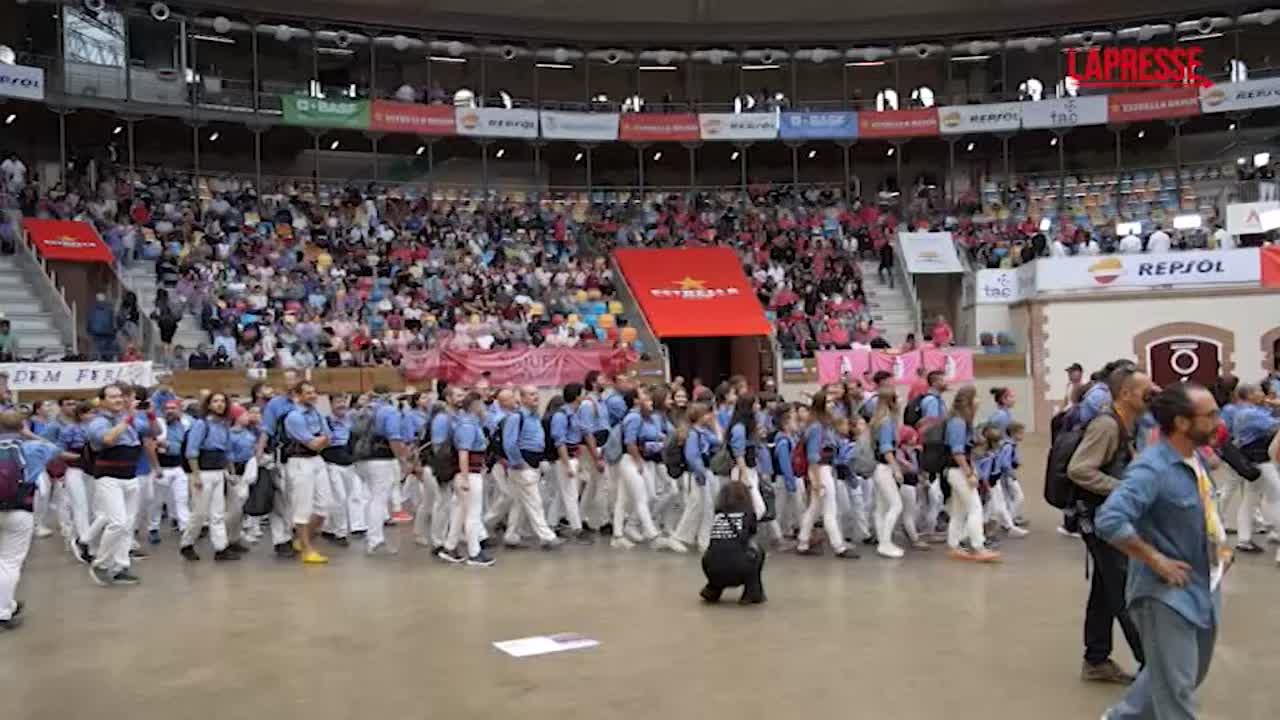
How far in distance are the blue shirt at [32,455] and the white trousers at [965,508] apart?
7.71 meters

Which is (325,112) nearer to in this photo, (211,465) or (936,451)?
(211,465)

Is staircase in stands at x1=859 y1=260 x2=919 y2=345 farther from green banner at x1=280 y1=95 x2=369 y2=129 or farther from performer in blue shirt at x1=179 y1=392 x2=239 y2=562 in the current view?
performer in blue shirt at x1=179 y1=392 x2=239 y2=562

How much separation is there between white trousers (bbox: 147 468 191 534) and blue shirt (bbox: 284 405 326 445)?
1.87 metres

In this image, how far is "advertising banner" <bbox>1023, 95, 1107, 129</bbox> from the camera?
3419 cm

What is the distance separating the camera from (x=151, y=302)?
25438mm

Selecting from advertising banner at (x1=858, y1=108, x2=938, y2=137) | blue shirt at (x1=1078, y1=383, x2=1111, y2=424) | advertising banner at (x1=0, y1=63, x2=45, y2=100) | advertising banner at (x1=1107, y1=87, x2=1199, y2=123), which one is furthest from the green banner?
blue shirt at (x1=1078, y1=383, x2=1111, y2=424)

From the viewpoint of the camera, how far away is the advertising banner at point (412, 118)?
32.5 m

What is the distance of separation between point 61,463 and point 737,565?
7557 millimetres

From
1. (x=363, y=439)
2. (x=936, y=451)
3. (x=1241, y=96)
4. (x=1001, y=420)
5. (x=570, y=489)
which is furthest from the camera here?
(x=1241, y=96)

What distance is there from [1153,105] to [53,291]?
2932 centimetres

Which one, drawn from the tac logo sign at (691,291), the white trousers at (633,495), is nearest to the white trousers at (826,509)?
the white trousers at (633,495)

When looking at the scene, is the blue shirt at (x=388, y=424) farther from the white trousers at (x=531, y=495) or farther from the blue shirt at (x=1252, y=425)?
the blue shirt at (x=1252, y=425)

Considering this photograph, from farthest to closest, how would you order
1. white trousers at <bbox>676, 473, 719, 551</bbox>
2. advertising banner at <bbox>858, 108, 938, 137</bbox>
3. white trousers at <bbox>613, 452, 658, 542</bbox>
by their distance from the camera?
1. advertising banner at <bbox>858, 108, 938, 137</bbox>
2. white trousers at <bbox>613, 452, 658, 542</bbox>
3. white trousers at <bbox>676, 473, 719, 551</bbox>

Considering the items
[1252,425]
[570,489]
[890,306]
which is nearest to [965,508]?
[1252,425]
